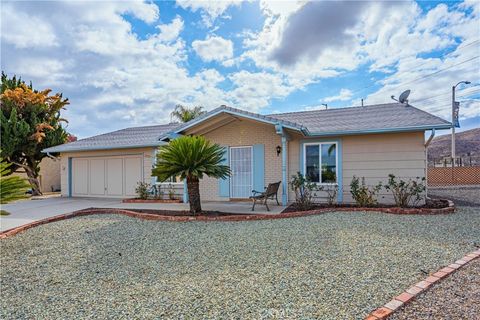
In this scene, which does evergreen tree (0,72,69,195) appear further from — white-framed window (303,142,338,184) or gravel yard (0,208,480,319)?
white-framed window (303,142,338,184)

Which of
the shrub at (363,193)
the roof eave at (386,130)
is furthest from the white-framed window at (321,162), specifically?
the shrub at (363,193)

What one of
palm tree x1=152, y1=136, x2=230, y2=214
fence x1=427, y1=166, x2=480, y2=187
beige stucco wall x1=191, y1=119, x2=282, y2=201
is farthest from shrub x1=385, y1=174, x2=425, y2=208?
fence x1=427, y1=166, x2=480, y2=187

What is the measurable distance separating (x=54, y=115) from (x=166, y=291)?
18696mm

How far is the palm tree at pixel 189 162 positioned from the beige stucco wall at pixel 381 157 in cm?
461

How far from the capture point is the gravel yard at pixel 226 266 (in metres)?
3.27

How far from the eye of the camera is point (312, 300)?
3.24m

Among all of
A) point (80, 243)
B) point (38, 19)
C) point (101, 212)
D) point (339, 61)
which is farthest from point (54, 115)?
point (339, 61)

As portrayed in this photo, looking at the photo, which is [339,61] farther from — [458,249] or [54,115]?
[54,115]

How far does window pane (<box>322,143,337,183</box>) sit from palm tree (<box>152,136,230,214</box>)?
13.7ft

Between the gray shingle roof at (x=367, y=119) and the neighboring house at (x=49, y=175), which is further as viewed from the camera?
the neighboring house at (x=49, y=175)

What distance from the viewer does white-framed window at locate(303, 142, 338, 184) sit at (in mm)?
10320

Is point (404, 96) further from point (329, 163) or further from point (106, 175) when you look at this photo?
point (106, 175)

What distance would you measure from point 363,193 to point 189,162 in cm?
571

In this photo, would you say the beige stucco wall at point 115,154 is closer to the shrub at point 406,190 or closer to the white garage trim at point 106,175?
the white garage trim at point 106,175
